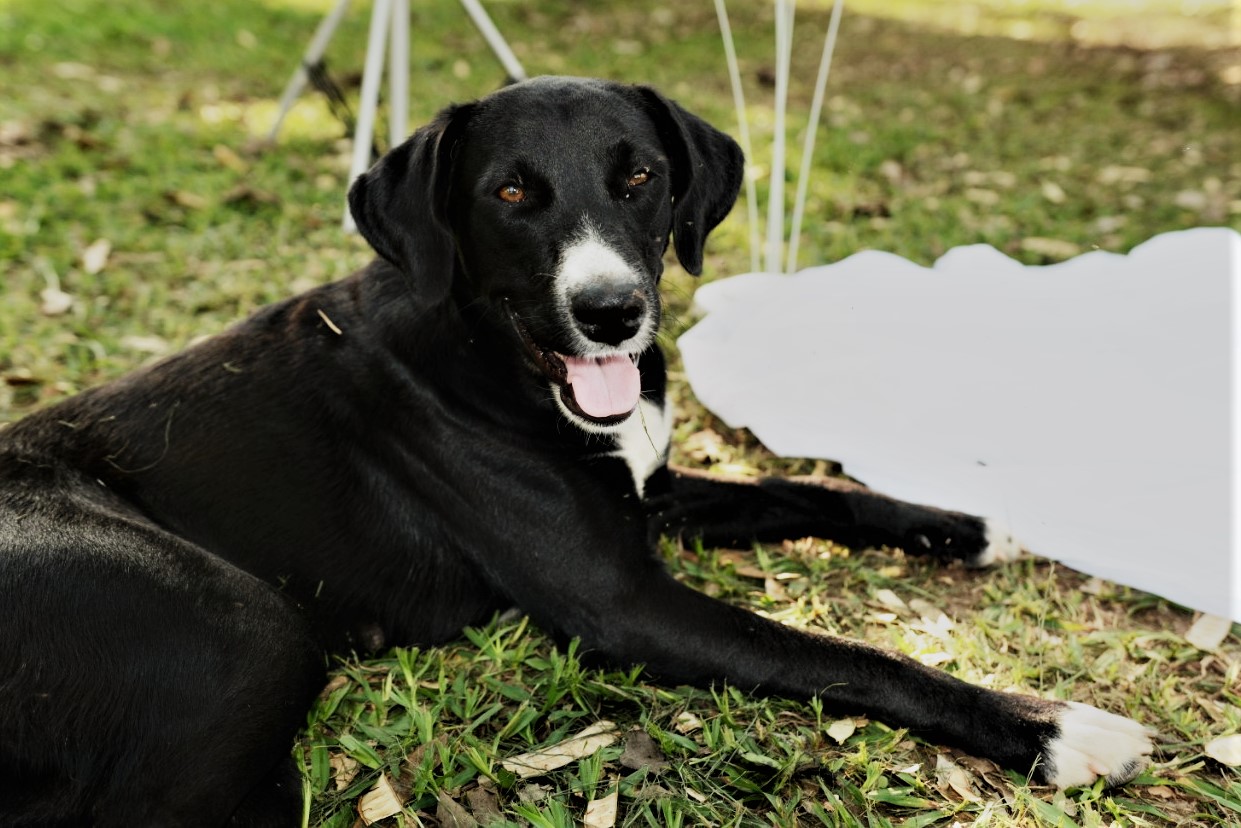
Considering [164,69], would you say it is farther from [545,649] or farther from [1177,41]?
[1177,41]

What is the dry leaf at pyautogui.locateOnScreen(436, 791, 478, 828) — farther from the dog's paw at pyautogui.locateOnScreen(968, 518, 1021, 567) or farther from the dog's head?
the dog's paw at pyautogui.locateOnScreen(968, 518, 1021, 567)

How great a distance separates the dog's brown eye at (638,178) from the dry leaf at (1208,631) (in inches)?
80.9

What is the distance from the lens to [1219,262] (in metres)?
3.87

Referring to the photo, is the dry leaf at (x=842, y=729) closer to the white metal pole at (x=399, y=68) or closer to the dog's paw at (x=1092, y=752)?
the dog's paw at (x=1092, y=752)

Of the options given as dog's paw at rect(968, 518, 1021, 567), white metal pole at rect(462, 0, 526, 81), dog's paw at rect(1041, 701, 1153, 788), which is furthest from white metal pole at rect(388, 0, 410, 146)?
dog's paw at rect(1041, 701, 1153, 788)

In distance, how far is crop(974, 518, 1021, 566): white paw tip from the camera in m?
3.37

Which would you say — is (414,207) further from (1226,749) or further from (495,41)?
(495,41)

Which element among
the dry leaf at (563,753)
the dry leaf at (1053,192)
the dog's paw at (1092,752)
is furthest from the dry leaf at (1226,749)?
the dry leaf at (1053,192)

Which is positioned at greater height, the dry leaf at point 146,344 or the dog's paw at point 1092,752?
the dog's paw at point 1092,752

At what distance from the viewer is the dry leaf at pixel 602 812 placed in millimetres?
2428

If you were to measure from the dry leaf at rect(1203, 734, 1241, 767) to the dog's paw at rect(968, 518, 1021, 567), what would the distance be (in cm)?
86

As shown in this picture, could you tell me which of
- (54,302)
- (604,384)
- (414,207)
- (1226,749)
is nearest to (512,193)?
(414,207)

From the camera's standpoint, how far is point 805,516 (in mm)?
3518

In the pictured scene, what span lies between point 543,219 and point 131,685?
1.49 m
